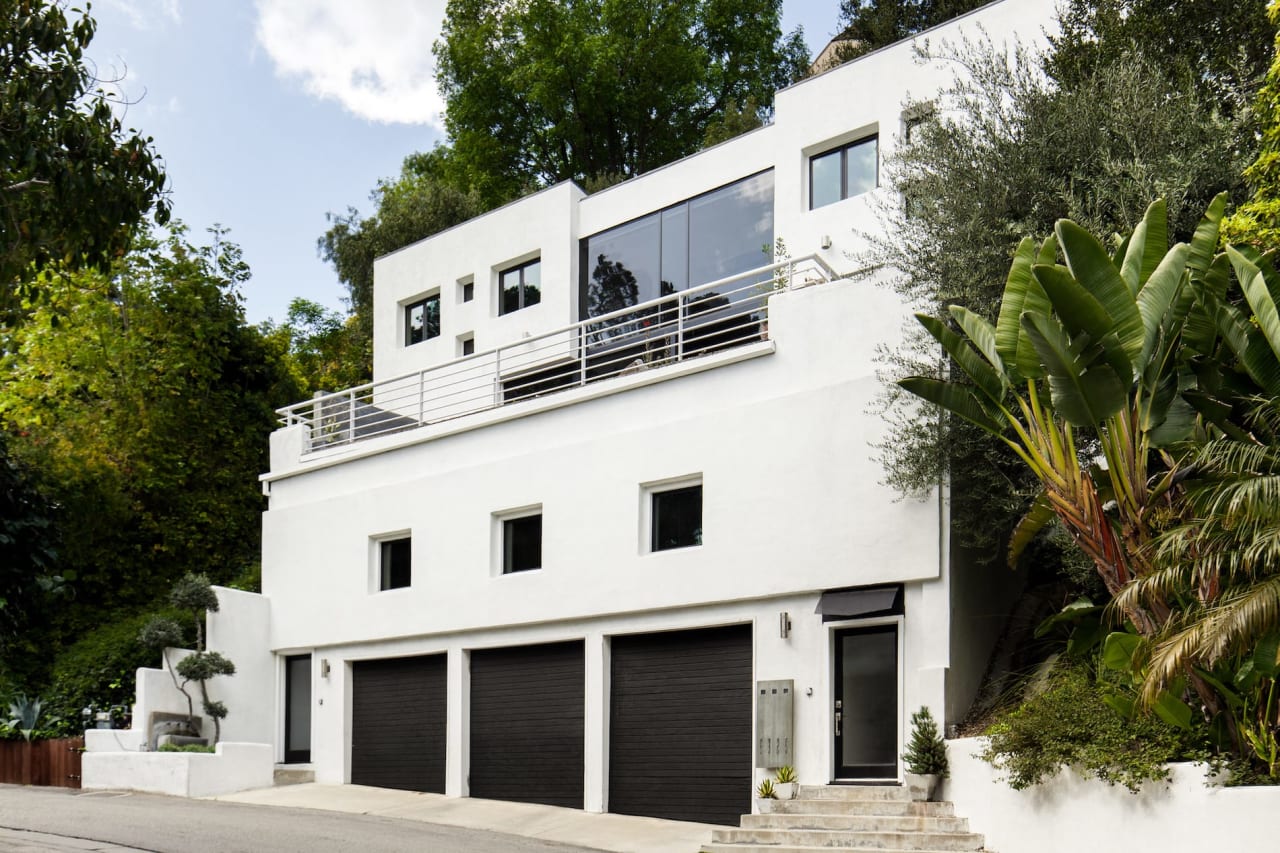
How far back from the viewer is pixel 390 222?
135 ft

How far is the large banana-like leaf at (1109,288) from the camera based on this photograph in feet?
41.1

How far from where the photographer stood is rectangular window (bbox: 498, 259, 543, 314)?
95.7 feet

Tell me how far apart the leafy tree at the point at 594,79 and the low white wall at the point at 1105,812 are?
96.0ft

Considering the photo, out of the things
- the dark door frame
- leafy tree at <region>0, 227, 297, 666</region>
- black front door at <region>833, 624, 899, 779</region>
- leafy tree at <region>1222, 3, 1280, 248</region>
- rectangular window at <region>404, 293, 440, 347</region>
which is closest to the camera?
leafy tree at <region>1222, 3, 1280, 248</region>

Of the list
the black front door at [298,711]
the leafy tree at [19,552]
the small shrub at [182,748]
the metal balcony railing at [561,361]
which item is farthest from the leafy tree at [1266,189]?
the leafy tree at [19,552]

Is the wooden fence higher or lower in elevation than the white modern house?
lower

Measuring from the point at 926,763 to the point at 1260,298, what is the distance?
619cm

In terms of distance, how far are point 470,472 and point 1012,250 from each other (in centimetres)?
935

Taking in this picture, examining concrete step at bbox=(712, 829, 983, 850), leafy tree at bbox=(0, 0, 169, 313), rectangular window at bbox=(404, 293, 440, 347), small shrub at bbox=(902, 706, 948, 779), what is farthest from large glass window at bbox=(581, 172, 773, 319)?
leafy tree at bbox=(0, 0, 169, 313)

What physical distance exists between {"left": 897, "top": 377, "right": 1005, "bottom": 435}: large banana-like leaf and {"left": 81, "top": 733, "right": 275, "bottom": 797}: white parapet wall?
12116 millimetres

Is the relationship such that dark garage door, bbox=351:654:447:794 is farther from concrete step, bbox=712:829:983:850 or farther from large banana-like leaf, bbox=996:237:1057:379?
large banana-like leaf, bbox=996:237:1057:379

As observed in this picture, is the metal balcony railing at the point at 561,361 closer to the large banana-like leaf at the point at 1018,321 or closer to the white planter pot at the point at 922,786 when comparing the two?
the large banana-like leaf at the point at 1018,321

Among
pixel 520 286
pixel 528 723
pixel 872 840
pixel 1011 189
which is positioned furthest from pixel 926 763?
pixel 520 286

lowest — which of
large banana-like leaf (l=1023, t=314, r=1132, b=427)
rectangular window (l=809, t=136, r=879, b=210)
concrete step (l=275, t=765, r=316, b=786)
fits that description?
concrete step (l=275, t=765, r=316, b=786)
